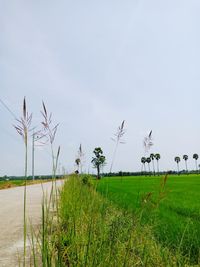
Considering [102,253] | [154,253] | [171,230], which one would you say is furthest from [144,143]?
[171,230]

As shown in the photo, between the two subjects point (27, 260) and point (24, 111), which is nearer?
point (24, 111)

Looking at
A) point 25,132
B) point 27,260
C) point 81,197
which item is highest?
point 25,132

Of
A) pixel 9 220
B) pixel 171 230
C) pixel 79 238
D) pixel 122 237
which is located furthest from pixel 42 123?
pixel 9 220

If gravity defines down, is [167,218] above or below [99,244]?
below

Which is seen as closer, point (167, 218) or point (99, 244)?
point (99, 244)

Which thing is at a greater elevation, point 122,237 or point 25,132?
point 25,132

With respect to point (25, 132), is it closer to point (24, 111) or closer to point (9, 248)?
point (24, 111)

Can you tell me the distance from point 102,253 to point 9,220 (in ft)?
16.7

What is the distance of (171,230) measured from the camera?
245 inches

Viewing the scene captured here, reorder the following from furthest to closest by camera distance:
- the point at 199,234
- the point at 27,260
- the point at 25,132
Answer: the point at 199,234 → the point at 27,260 → the point at 25,132

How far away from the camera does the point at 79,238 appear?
3607 mm

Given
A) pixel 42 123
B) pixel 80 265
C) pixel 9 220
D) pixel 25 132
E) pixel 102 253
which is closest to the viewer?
pixel 25 132

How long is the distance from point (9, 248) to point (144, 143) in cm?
268

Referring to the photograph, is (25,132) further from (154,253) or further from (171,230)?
(171,230)
